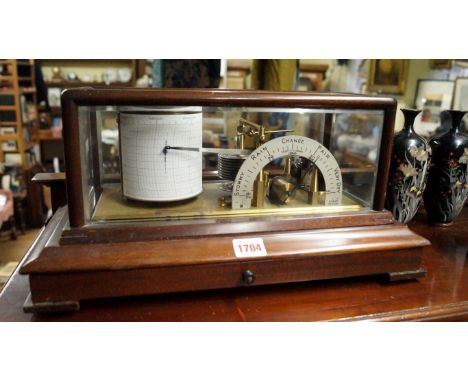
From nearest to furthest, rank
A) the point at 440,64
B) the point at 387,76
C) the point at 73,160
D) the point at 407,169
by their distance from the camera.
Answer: the point at 73,160
the point at 407,169
the point at 440,64
the point at 387,76

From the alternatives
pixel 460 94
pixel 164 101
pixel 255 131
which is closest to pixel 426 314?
pixel 255 131

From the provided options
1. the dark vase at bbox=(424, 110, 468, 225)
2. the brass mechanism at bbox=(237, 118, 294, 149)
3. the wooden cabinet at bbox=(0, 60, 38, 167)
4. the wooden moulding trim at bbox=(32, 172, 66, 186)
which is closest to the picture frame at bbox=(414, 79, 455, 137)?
the dark vase at bbox=(424, 110, 468, 225)

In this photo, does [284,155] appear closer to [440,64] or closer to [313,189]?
[313,189]

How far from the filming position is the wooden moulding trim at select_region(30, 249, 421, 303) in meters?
0.65

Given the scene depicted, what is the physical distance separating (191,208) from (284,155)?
0.20 m

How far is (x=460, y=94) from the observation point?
260 centimetres

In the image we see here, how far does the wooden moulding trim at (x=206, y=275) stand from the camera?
653 millimetres

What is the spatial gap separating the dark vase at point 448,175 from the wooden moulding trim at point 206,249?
11.9 inches

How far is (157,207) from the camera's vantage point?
78cm

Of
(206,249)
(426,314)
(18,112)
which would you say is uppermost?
(18,112)

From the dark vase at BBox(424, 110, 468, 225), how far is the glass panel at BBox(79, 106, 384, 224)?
26 cm

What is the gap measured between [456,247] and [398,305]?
1.12ft

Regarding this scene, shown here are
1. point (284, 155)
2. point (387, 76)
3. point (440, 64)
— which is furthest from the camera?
point (387, 76)

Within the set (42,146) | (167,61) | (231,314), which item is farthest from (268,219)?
→ (42,146)
